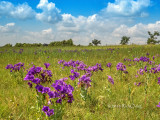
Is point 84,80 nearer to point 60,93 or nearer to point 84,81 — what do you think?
point 84,81

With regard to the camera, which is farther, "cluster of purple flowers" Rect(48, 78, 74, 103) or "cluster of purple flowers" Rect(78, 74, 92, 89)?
"cluster of purple flowers" Rect(78, 74, 92, 89)

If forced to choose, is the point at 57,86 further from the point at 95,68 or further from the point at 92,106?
the point at 95,68

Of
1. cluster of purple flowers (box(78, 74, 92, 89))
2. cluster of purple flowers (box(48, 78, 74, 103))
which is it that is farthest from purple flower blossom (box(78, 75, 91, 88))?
cluster of purple flowers (box(48, 78, 74, 103))

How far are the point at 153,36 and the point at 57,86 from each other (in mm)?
76952

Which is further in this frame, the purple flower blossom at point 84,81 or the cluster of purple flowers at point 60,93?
the purple flower blossom at point 84,81

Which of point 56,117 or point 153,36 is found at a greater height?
point 153,36

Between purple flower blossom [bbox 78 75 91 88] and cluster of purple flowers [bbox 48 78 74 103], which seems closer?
cluster of purple flowers [bbox 48 78 74 103]

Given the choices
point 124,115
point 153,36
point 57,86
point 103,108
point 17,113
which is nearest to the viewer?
point 57,86

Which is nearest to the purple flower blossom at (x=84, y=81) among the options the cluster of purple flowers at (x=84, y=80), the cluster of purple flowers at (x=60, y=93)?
the cluster of purple flowers at (x=84, y=80)

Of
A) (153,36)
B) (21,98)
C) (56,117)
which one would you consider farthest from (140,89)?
(153,36)

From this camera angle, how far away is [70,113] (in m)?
2.84

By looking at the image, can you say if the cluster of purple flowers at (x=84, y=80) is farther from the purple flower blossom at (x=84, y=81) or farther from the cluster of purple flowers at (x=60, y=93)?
the cluster of purple flowers at (x=60, y=93)

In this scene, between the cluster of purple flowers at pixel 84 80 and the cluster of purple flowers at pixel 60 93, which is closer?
the cluster of purple flowers at pixel 60 93

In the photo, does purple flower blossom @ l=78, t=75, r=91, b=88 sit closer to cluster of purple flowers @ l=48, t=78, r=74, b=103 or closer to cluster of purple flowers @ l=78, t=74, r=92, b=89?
cluster of purple flowers @ l=78, t=74, r=92, b=89
